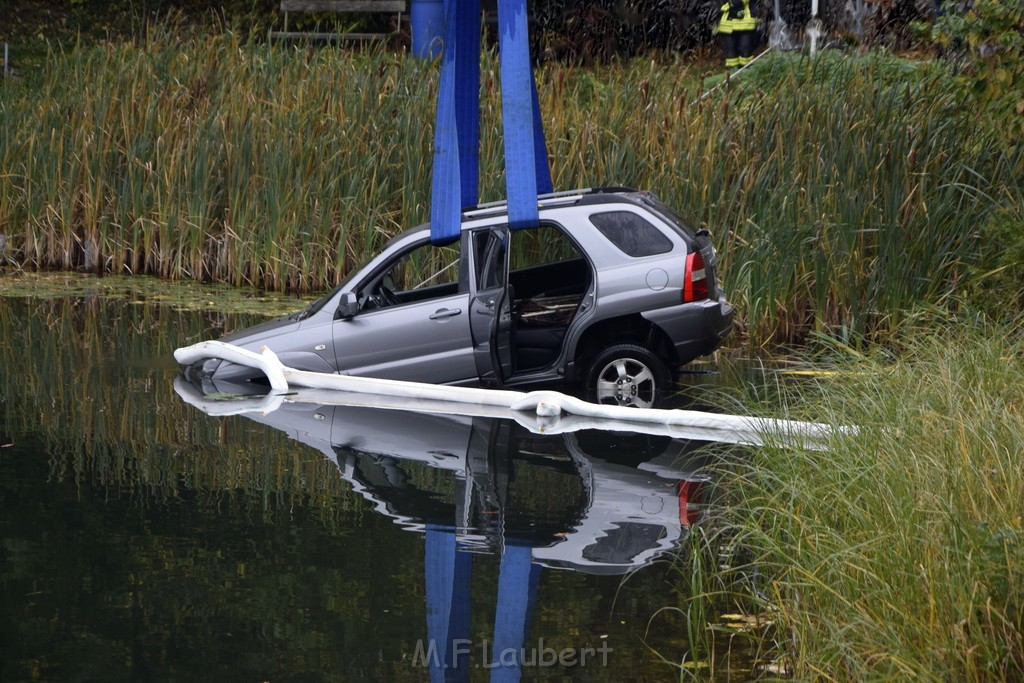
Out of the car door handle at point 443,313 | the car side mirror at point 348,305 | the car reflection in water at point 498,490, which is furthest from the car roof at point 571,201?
the car reflection in water at point 498,490

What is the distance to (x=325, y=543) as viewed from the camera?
700cm

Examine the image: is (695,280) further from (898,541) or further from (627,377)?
(898,541)

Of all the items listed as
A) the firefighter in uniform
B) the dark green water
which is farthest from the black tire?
the firefighter in uniform

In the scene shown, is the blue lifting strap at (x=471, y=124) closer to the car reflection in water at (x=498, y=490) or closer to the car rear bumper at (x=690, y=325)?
the car rear bumper at (x=690, y=325)

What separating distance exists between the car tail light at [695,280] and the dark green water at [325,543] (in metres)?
1.31

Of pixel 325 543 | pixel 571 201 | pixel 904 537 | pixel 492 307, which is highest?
pixel 571 201

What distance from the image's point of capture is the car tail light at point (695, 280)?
33.0ft

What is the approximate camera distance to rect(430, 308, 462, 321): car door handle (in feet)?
33.7

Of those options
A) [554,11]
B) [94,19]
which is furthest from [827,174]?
[94,19]

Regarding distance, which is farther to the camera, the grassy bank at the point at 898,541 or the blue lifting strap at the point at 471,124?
the blue lifting strap at the point at 471,124

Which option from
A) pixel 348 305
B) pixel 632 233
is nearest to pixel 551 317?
pixel 632 233

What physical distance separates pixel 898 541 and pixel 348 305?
6029 millimetres

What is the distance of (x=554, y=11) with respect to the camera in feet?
92.3

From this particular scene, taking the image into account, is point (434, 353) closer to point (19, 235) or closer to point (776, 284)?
point (776, 284)
